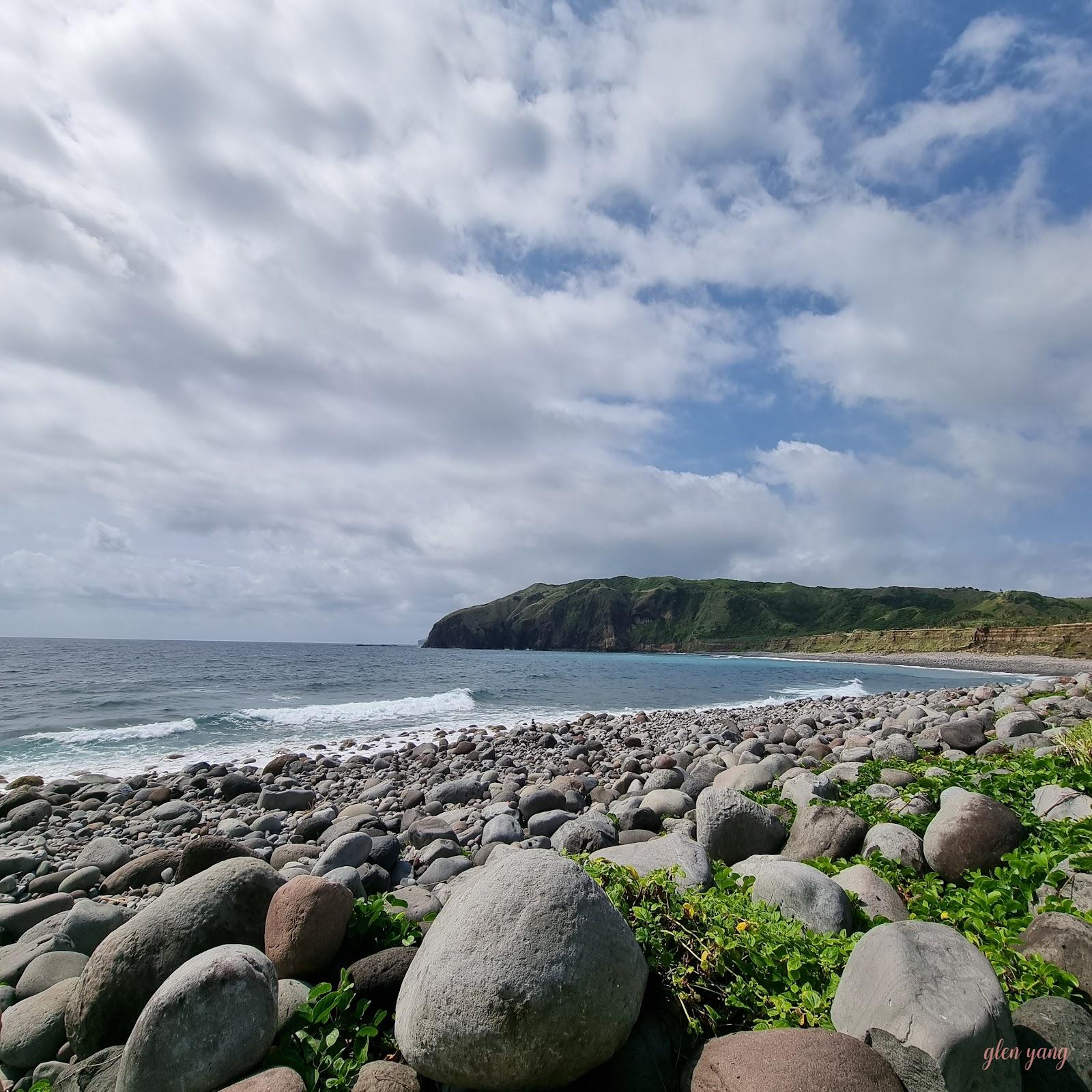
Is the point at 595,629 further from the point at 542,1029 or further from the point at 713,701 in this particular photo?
the point at 542,1029

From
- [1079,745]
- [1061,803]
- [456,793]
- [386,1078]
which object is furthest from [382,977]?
[456,793]

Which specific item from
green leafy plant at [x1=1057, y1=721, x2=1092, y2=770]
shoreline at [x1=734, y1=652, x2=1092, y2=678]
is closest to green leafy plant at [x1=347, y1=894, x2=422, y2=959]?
green leafy plant at [x1=1057, y1=721, x2=1092, y2=770]

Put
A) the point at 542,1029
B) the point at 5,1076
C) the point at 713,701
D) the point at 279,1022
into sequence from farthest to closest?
1. the point at 713,701
2. the point at 5,1076
3. the point at 279,1022
4. the point at 542,1029

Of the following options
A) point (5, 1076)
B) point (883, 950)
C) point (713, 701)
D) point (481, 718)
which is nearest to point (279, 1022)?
point (5, 1076)

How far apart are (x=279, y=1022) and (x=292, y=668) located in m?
59.8

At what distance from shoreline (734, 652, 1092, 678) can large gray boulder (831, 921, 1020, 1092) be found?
54875 mm

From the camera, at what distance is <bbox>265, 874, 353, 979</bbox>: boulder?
12.8 feet

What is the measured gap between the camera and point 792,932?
12.7 feet

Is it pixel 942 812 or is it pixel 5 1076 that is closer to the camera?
pixel 5 1076

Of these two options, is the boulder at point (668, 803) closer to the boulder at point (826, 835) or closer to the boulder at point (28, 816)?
the boulder at point (826, 835)

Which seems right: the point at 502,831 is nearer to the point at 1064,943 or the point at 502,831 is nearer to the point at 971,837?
the point at 971,837

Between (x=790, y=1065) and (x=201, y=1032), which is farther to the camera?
(x=201, y=1032)

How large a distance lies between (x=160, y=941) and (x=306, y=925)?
3.60 ft

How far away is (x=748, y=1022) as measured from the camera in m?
3.21
